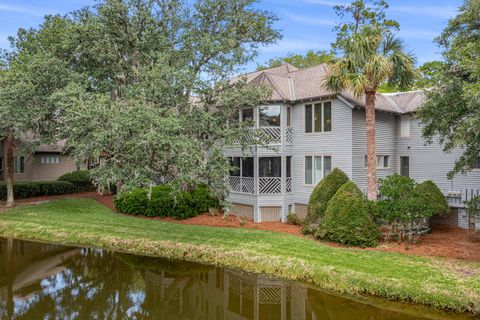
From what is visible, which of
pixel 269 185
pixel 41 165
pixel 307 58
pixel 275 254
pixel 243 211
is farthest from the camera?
pixel 307 58

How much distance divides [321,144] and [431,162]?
5.96 m

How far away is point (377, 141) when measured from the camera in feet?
64.4

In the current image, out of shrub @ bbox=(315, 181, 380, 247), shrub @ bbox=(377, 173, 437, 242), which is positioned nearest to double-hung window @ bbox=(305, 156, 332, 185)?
shrub @ bbox=(315, 181, 380, 247)

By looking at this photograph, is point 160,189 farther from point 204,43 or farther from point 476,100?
point 476,100

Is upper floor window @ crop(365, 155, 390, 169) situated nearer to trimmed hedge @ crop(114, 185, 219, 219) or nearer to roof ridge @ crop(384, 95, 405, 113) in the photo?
roof ridge @ crop(384, 95, 405, 113)

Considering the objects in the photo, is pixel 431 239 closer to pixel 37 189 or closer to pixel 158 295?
pixel 158 295

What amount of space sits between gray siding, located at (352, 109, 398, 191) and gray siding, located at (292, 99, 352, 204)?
1.21 ft

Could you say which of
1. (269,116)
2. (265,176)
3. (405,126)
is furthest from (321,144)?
(405,126)

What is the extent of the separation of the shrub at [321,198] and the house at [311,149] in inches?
72.6

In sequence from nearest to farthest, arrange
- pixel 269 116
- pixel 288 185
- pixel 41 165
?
pixel 269 116 < pixel 288 185 < pixel 41 165

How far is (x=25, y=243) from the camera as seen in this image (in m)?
16.1

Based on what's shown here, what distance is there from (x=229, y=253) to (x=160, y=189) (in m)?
8.73

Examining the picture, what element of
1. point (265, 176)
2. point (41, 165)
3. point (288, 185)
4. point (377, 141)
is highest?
point (377, 141)

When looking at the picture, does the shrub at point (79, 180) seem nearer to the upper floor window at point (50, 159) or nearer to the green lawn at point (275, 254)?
the upper floor window at point (50, 159)
